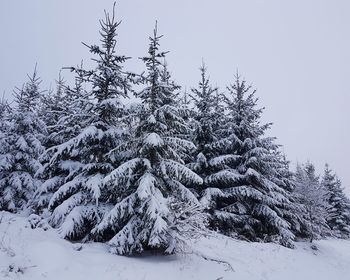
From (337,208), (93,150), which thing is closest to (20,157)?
(93,150)

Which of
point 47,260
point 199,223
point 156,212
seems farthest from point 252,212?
point 47,260

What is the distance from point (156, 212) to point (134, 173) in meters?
2.76

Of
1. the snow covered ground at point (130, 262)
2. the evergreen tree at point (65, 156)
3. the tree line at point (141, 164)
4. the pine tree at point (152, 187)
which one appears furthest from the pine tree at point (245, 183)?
the evergreen tree at point (65, 156)

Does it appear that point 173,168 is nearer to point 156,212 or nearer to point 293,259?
point 156,212

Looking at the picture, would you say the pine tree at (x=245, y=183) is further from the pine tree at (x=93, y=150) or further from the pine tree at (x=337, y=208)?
the pine tree at (x=337, y=208)

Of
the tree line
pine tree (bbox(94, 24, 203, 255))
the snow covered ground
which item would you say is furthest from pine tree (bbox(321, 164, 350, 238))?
pine tree (bbox(94, 24, 203, 255))

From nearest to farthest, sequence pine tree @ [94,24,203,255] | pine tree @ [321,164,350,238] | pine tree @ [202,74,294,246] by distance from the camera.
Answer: pine tree @ [94,24,203,255], pine tree @ [202,74,294,246], pine tree @ [321,164,350,238]

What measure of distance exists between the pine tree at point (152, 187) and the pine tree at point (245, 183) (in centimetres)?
667

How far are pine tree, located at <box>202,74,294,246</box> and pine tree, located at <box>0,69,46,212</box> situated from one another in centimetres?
1281

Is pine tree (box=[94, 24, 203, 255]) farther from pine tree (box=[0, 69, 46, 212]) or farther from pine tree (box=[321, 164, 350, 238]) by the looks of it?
pine tree (box=[321, 164, 350, 238])

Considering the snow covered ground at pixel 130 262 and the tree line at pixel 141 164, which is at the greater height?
the tree line at pixel 141 164

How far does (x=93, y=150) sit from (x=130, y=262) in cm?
620

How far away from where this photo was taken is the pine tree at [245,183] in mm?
22000

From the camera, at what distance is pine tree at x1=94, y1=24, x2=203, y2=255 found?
12352mm
